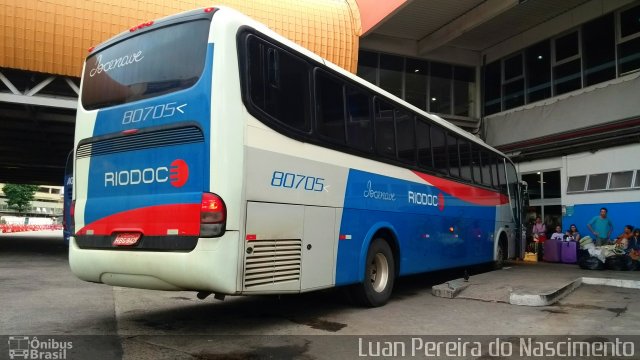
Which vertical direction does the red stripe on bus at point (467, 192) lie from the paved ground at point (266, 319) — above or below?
above

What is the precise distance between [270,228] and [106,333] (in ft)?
7.31

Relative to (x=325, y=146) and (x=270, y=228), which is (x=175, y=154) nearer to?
(x=270, y=228)

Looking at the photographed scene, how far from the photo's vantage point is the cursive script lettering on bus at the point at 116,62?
19.4 ft

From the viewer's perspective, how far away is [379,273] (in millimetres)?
7734

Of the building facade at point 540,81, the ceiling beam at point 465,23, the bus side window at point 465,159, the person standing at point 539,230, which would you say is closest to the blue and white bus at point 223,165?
the bus side window at point 465,159

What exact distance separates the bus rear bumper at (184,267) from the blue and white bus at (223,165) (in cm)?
1

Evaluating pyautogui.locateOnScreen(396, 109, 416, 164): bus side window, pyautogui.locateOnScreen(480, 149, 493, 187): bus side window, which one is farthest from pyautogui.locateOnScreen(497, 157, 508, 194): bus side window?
pyautogui.locateOnScreen(396, 109, 416, 164): bus side window

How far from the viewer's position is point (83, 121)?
20.4 ft

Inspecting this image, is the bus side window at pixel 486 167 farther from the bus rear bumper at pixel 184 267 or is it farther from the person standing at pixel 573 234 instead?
the bus rear bumper at pixel 184 267

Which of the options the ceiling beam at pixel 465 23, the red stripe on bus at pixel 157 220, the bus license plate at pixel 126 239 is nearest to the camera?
the red stripe on bus at pixel 157 220

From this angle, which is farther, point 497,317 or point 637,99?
point 637,99

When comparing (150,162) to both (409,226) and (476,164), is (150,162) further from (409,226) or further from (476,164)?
(476,164)

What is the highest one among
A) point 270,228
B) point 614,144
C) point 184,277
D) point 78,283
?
point 614,144

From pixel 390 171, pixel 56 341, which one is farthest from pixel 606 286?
pixel 56 341
